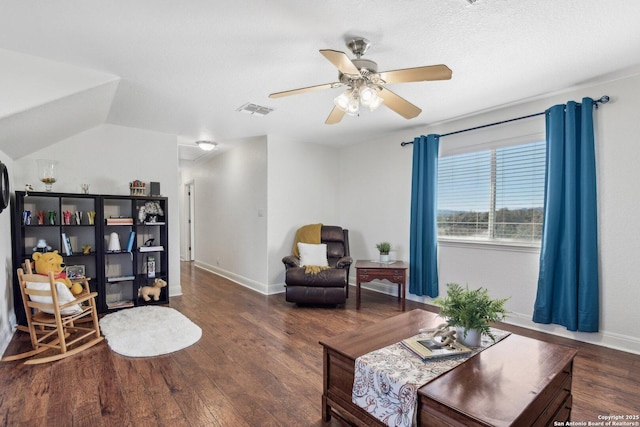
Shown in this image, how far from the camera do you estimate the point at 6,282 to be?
2969mm

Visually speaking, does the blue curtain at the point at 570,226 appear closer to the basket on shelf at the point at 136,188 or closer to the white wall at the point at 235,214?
the white wall at the point at 235,214

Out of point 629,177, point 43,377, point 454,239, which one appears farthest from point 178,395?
point 629,177

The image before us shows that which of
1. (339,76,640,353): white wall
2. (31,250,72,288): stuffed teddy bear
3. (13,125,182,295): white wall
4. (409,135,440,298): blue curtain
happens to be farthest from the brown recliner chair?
(31,250,72,288): stuffed teddy bear

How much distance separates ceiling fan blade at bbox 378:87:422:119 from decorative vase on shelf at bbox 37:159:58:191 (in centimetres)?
375

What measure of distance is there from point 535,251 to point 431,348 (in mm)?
2329

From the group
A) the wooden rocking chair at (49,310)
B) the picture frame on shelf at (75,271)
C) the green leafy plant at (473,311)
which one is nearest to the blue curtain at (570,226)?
the green leafy plant at (473,311)

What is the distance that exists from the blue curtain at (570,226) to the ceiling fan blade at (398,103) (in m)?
1.64

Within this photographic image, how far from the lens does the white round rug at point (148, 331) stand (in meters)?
2.76

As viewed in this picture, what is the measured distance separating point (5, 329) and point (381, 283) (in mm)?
4355

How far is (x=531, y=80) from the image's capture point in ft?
9.25

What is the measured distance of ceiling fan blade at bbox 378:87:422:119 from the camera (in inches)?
91.1

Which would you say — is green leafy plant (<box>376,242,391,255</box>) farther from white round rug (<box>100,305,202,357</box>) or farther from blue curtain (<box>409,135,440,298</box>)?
Answer: white round rug (<box>100,305,202,357</box>)

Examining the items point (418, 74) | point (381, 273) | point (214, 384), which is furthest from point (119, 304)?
point (418, 74)

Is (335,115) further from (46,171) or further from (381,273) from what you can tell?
(46,171)
